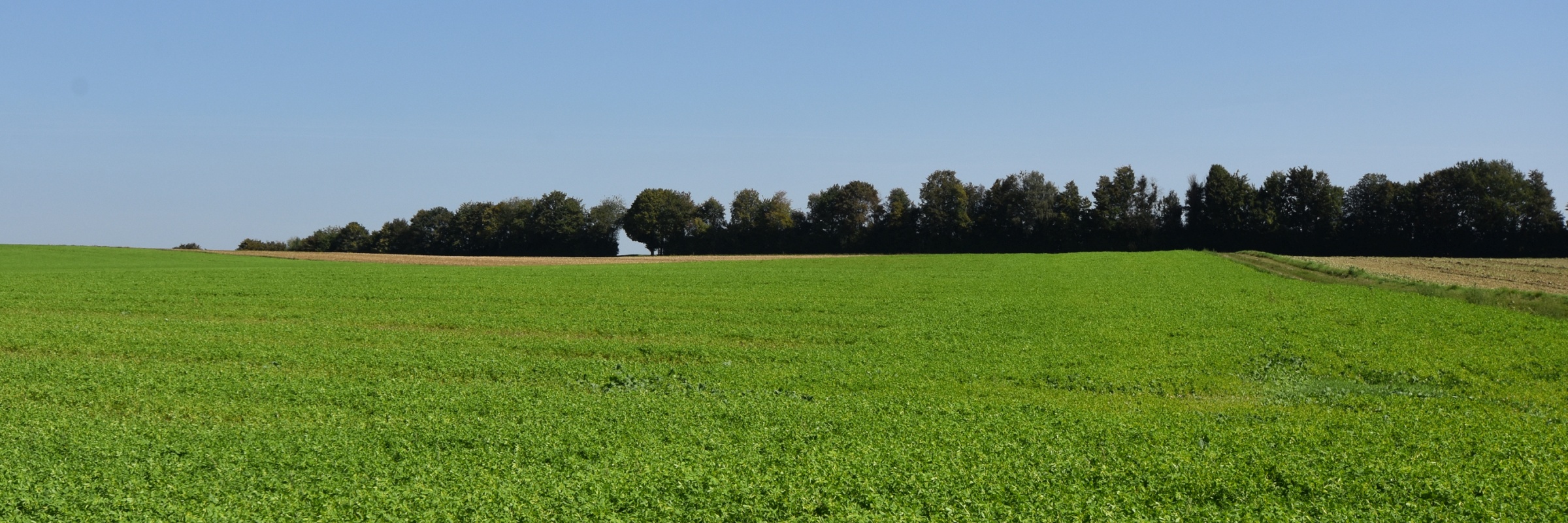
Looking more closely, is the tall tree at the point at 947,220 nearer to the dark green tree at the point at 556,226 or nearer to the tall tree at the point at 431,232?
the dark green tree at the point at 556,226

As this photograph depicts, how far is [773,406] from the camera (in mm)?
15820

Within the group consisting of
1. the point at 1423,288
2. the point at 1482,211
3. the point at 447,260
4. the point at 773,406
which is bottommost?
the point at 773,406

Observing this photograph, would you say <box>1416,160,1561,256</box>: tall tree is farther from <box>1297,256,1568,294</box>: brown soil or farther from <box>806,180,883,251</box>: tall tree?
<box>806,180,883,251</box>: tall tree

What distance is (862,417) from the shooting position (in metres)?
15.0

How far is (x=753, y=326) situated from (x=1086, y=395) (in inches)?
444

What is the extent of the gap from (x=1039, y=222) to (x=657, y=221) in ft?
A: 138

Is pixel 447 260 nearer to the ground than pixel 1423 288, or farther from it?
farther from it

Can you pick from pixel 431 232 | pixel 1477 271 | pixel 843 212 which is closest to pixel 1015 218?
pixel 843 212

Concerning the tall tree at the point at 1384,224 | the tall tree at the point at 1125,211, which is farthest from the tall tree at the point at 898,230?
the tall tree at the point at 1384,224

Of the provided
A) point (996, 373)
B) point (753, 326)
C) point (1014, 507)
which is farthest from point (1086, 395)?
point (753, 326)

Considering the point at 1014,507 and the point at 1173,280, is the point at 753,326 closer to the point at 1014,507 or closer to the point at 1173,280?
the point at 1014,507

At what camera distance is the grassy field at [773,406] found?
10.6 m

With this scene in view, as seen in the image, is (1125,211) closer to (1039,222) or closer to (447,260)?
(1039,222)

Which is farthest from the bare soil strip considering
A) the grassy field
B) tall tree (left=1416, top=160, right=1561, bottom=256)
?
tall tree (left=1416, top=160, right=1561, bottom=256)
